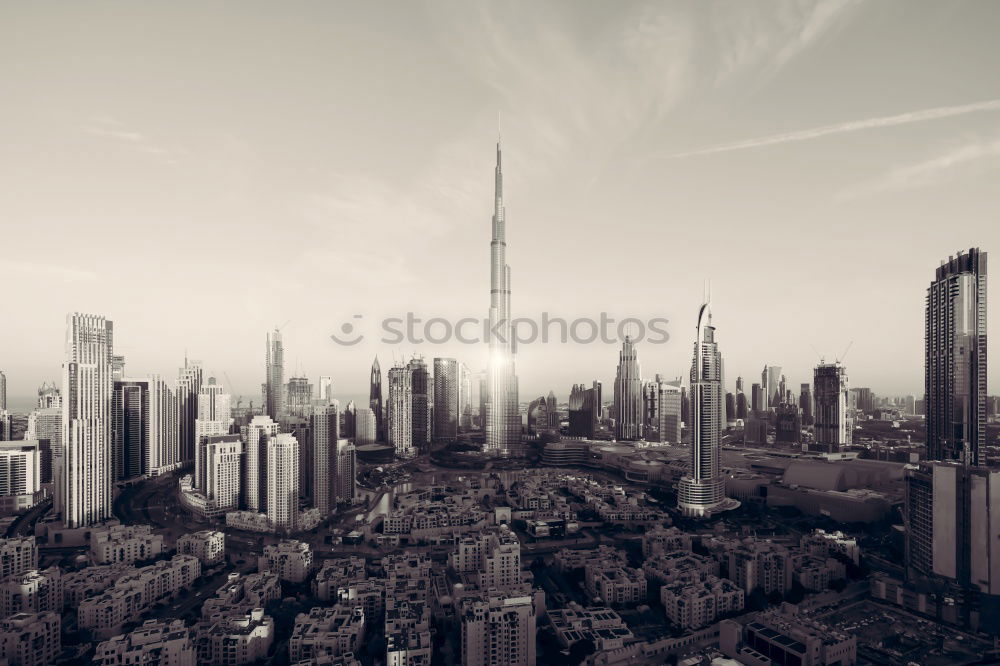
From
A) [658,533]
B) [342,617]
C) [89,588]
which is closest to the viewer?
[342,617]

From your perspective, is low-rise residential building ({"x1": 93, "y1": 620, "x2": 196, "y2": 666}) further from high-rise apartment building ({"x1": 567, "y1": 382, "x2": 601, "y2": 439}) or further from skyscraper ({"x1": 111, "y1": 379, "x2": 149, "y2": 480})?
high-rise apartment building ({"x1": 567, "y1": 382, "x2": 601, "y2": 439})

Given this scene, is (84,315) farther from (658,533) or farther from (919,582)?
(919,582)

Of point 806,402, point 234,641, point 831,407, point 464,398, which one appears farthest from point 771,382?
point 234,641

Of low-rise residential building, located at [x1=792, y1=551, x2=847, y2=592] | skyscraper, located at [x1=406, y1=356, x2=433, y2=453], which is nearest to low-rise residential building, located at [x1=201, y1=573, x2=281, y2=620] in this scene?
low-rise residential building, located at [x1=792, y1=551, x2=847, y2=592]

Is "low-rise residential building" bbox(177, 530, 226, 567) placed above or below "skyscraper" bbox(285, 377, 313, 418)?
below

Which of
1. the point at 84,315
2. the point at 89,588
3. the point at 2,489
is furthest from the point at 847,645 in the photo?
the point at 2,489

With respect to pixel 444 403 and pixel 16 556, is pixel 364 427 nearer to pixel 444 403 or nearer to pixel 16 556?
pixel 444 403

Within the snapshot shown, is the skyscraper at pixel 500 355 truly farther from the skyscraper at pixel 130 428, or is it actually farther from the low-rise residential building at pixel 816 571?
the low-rise residential building at pixel 816 571
